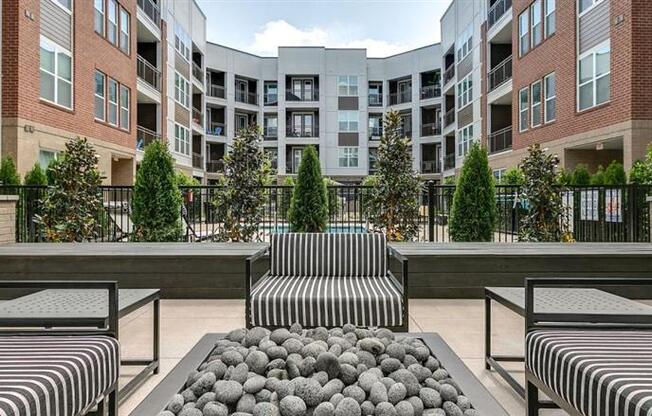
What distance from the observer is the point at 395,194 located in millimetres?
8172

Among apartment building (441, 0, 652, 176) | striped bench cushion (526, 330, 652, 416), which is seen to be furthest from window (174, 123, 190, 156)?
striped bench cushion (526, 330, 652, 416)

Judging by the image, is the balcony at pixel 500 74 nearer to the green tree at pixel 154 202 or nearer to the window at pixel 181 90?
the window at pixel 181 90

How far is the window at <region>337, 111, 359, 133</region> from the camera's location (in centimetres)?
3431

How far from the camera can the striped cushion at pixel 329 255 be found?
459 centimetres

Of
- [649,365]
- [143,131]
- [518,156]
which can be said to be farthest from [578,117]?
[143,131]

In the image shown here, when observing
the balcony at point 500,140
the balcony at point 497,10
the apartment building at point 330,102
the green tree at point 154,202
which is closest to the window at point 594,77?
the balcony at point 500,140

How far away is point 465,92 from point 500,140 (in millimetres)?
5061

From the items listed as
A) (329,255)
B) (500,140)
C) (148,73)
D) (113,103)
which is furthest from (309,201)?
(500,140)

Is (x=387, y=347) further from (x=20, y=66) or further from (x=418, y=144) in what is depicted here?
(x=418, y=144)

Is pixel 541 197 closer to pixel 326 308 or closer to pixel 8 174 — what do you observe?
pixel 326 308

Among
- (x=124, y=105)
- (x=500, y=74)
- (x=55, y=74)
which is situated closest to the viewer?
(x=55, y=74)

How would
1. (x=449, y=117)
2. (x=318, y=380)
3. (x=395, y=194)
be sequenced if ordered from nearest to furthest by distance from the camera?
(x=318, y=380) → (x=395, y=194) → (x=449, y=117)

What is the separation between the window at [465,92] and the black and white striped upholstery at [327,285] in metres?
21.3

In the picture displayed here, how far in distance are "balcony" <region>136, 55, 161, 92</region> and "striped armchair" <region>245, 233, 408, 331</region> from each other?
17.0 meters
